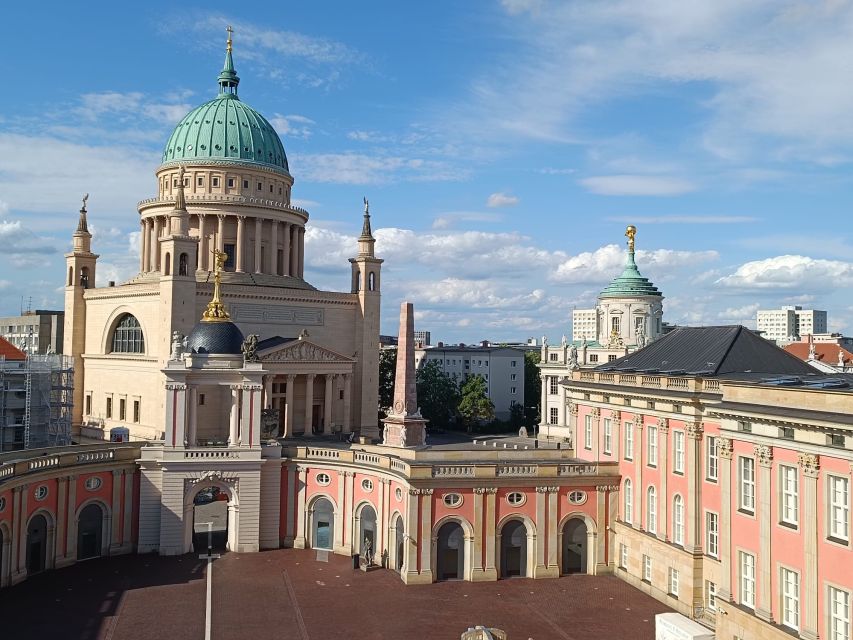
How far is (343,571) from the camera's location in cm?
4200

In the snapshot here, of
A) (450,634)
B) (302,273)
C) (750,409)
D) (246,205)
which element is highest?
(246,205)

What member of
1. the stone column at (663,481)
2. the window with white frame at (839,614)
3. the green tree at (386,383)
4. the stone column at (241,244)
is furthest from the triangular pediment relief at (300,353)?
the window with white frame at (839,614)

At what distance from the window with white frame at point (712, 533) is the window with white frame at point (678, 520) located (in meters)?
1.71

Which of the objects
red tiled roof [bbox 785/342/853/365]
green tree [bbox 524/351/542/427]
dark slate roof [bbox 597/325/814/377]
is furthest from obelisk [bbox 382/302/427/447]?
green tree [bbox 524/351/542/427]

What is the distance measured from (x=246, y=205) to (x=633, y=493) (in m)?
47.8

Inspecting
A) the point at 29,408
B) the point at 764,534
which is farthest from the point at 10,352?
the point at 764,534

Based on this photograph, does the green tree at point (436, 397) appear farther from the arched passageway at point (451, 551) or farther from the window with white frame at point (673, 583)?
the window with white frame at point (673, 583)

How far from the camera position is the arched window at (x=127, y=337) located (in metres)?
68.2

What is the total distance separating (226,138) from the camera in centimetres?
7869

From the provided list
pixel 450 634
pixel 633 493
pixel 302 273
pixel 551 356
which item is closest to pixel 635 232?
pixel 551 356

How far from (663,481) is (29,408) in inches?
1711

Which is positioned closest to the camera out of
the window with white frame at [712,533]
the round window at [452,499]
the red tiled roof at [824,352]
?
the window with white frame at [712,533]

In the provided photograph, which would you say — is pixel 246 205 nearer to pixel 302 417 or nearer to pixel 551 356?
pixel 302 417

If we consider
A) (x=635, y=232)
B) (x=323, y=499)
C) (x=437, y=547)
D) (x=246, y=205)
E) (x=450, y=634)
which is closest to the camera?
(x=450, y=634)
